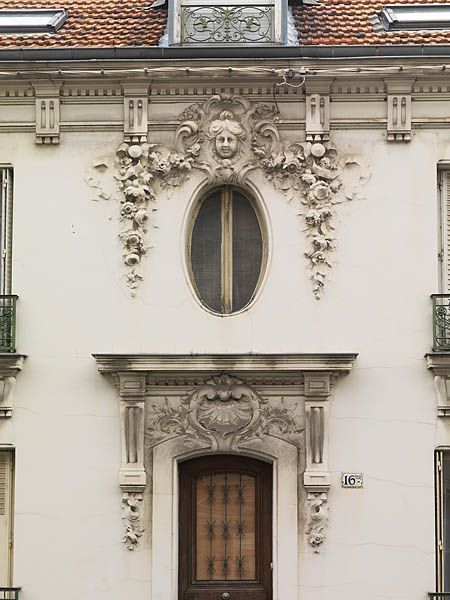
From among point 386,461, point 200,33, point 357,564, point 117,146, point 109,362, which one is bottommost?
point 357,564

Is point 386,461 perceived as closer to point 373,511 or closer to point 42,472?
point 373,511

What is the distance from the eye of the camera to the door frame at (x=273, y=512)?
19.5 meters

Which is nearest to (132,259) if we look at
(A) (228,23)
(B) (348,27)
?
(A) (228,23)

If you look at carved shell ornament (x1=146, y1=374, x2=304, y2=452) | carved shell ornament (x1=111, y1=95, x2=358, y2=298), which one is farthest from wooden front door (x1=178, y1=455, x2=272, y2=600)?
carved shell ornament (x1=111, y1=95, x2=358, y2=298)

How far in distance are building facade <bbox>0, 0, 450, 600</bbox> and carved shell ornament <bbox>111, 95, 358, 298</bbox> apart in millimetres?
30

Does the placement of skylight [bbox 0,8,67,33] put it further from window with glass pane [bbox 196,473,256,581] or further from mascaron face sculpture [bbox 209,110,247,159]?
window with glass pane [bbox 196,473,256,581]

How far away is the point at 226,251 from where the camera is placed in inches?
798

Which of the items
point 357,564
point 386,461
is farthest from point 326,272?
point 357,564

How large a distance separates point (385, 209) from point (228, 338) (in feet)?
8.74

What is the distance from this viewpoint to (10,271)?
66.6 ft

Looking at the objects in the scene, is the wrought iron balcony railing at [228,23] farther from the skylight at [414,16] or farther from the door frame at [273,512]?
the door frame at [273,512]

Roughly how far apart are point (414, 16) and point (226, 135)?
3432 millimetres

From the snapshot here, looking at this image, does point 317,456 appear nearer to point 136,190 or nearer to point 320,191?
point 320,191

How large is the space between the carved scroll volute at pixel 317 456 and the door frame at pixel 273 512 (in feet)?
0.61
